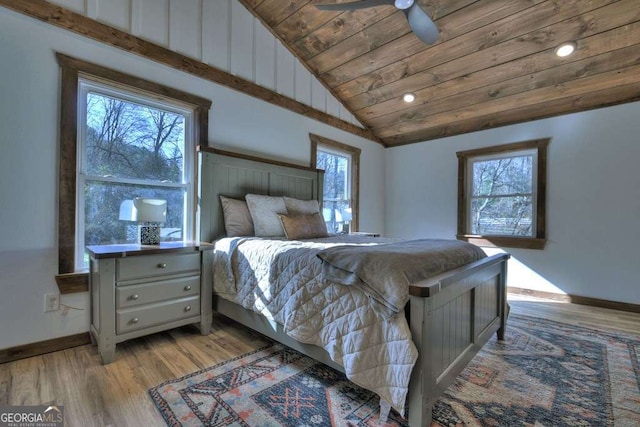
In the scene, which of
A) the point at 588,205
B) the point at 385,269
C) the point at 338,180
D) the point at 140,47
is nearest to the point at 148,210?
the point at 140,47

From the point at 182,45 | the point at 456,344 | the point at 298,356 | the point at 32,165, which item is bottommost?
the point at 298,356

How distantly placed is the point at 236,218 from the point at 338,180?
211 centimetres

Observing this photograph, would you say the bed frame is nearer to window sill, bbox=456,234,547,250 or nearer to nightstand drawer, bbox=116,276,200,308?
nightstand drawer, bbox=116,276,200,308

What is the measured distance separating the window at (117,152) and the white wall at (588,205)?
387 cm

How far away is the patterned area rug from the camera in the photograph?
1.46 metres

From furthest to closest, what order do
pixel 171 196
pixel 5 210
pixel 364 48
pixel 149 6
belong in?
pixel 364 48 → pixel 171 196 → pixel 149 6 → pixel 5 210

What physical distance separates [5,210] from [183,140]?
1393mm

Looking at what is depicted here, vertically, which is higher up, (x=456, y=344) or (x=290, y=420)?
(x=456, y=344)

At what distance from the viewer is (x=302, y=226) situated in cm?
286

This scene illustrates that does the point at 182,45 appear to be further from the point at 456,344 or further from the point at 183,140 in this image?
the point at 456,344

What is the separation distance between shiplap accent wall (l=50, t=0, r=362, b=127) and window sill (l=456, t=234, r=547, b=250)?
9.21 ft

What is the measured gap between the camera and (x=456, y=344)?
5.47 feet

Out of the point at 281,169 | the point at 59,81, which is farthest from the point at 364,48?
the point at 59,81

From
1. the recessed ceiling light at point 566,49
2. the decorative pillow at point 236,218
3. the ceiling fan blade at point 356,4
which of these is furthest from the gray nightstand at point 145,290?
the recessed ceiling light at point 566,49
